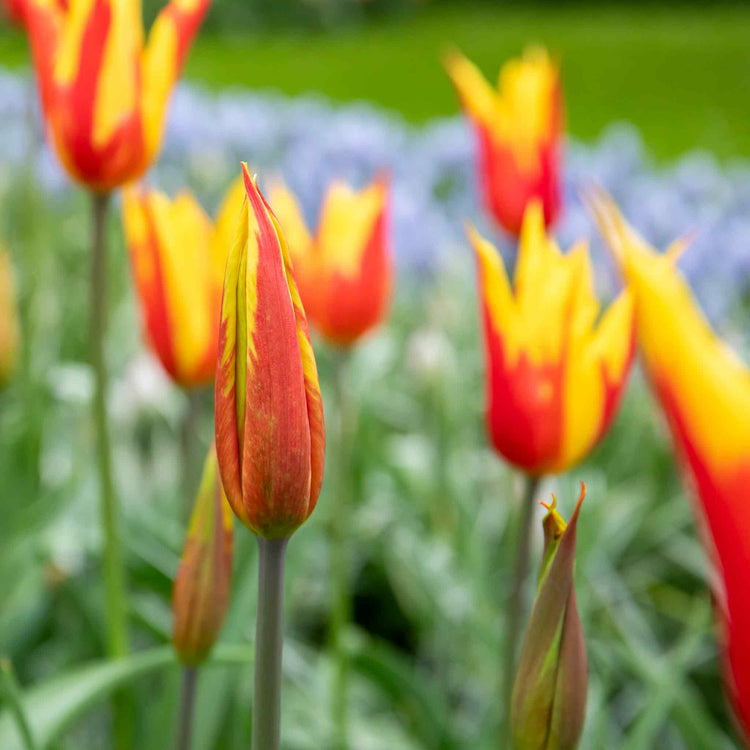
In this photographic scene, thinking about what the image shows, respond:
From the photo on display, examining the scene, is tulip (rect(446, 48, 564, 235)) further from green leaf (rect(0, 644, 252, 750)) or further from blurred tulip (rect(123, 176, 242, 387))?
green leaf (rect(0, 644, 252, 750))

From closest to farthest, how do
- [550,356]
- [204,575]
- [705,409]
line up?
[705,409], [204,575], [550,356]

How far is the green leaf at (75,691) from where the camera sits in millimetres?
685

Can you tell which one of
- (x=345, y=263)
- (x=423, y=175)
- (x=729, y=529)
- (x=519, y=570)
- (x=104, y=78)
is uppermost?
(x=423, y=175)

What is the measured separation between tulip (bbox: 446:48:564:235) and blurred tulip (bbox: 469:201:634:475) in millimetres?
570

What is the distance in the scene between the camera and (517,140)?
4.23 ft

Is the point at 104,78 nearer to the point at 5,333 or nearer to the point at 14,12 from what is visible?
the point at 5,333

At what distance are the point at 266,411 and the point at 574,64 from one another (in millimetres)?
10142

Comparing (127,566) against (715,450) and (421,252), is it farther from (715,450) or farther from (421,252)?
(421,252)

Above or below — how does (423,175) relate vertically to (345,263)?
above

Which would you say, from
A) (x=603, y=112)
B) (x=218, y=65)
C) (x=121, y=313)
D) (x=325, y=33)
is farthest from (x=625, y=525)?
(x=325, y=33)

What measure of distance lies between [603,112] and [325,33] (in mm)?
4945

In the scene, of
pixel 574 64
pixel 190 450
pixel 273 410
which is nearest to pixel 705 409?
pixel 273 410

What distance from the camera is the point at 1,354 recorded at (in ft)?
3.78

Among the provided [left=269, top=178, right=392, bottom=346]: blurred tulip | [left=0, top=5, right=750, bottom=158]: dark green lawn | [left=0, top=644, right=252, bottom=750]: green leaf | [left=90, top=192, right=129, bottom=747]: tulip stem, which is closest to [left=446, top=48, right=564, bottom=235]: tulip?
[left=269, top=178, right=392, bottom=346]: blurred tulip
